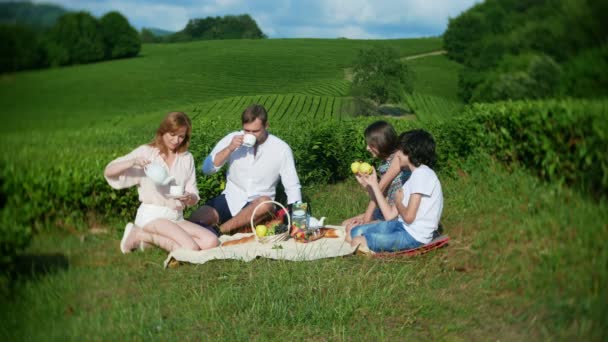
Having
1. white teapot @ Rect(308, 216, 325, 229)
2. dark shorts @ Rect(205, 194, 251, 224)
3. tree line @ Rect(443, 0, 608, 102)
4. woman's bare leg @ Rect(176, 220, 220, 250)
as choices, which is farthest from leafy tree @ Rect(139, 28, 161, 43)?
dark shorts @ Rect(205, 194, 251, 224)

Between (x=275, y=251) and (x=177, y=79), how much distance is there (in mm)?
2120

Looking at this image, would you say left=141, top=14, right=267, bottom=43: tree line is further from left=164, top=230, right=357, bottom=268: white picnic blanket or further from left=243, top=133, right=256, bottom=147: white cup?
left=164, top=230, right=357, bottom=268: white picnic blanket

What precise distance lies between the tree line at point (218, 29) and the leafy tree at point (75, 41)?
38.1 inches

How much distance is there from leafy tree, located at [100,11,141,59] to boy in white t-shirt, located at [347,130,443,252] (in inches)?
145

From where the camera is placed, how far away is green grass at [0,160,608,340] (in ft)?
6.88

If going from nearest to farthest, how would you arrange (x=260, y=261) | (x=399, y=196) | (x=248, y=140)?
(x=260, y=261), (x=399, y=196), (x=248, y=140)

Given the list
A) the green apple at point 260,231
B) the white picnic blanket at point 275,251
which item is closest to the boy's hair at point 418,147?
the white picnic blanket at point 275,251

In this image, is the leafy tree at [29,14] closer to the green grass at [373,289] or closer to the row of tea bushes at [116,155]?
the row of tea bushes at [116,155]

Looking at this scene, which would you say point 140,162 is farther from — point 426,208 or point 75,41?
point 75,41

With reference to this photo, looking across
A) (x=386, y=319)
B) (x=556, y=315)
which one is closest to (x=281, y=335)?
(x=386, y=319)

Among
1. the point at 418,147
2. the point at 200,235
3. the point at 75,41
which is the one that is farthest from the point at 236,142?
the point at 75,41

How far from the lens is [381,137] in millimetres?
6133

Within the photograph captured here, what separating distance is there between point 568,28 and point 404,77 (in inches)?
202

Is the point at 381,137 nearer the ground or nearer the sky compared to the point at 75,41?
nearer the ground
